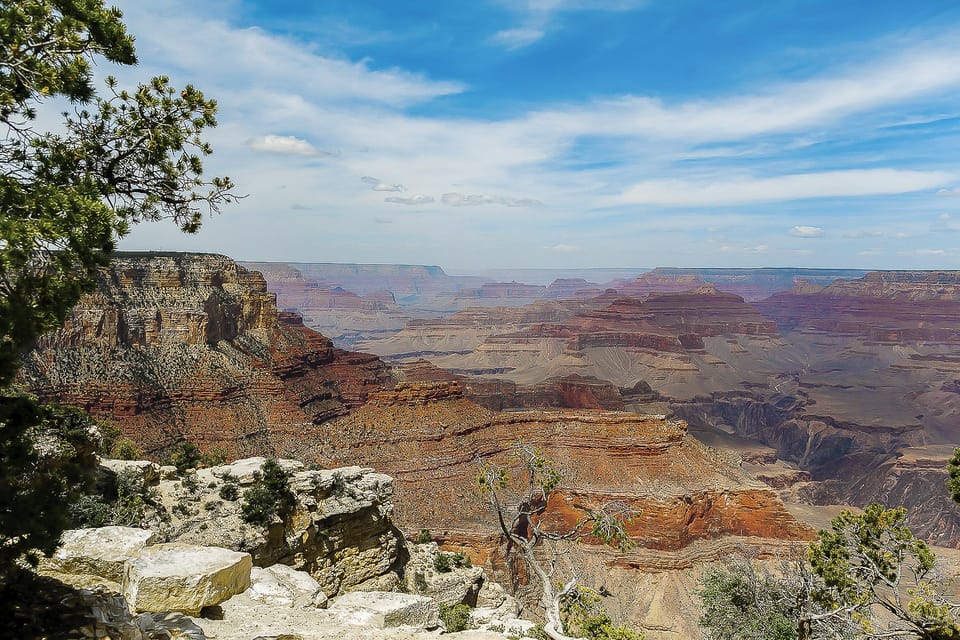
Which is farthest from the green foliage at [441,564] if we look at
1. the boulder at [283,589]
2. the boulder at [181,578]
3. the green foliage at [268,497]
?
the boulder at [181,578]

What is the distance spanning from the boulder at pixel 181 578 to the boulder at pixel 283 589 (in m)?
1.25

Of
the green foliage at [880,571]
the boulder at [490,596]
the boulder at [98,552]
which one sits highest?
the boulder at [98,552]

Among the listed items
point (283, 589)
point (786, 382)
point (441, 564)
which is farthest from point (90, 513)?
point (786, 382)

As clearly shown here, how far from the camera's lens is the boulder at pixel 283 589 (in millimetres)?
13109

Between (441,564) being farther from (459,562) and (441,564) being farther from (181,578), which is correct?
(181,578)

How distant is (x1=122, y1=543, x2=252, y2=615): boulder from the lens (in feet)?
32.6

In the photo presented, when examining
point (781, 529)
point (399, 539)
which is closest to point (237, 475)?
point (399, 539)

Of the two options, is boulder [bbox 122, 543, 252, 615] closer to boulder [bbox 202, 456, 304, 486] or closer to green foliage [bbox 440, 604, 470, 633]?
green foliage [bbox 440, 604, 470, 633]

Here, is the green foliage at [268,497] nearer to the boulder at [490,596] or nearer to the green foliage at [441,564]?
the green foliage at [441,564]

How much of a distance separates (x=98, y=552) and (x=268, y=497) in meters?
8.74

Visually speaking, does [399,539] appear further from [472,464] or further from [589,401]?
[589,401]

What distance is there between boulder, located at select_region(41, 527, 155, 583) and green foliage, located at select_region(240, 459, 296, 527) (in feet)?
23.2

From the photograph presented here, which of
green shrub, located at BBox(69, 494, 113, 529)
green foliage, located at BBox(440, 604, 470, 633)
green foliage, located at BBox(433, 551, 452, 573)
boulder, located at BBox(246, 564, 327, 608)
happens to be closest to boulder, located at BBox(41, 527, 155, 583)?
boulder, located at BBox(246, 564, 327, 608)

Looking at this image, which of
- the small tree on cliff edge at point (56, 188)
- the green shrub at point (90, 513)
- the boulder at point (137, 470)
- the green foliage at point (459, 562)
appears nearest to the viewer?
the small tree on cliff edge at point (56, 188)
